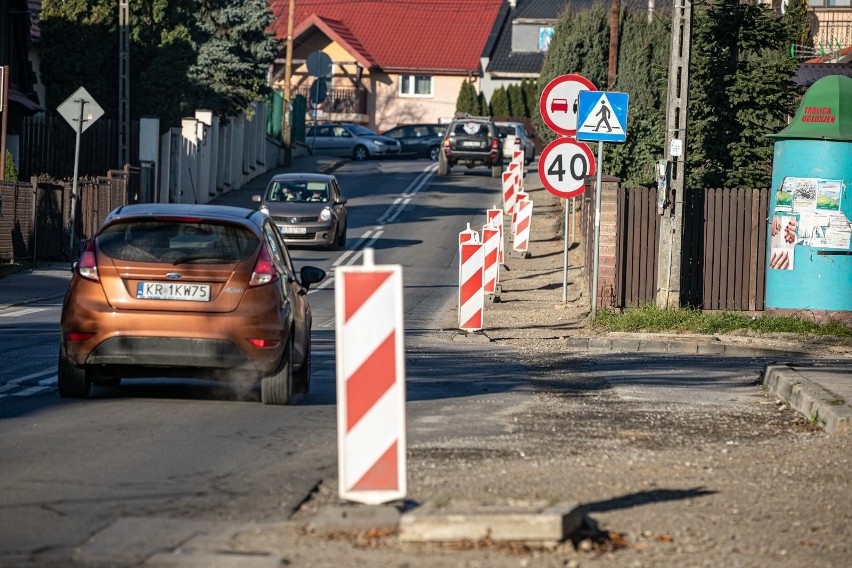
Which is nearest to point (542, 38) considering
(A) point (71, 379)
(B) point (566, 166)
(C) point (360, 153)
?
(C) point (360, 153)

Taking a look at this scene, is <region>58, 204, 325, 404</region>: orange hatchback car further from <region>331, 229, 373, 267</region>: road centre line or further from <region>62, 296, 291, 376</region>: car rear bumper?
<region>331, 229, 373, 267</region>: road centre line

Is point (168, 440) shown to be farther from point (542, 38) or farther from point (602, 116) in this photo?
point (542, 38)

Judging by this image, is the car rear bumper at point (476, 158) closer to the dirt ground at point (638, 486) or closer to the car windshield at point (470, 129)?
the car windshield at point (470, 129)

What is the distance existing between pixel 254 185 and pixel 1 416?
41436 millimetres

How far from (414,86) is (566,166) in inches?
2686

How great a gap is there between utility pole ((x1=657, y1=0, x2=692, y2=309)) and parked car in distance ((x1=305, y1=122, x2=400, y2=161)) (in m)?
46.4

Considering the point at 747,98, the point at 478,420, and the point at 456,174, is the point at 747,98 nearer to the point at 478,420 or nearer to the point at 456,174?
the point at 478,420

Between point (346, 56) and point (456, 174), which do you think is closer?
point (456, 174)

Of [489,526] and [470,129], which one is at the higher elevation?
[470,129]

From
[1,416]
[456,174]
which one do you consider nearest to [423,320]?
[1,416]

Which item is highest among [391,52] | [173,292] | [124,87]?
[391,52]

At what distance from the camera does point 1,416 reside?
1009cm

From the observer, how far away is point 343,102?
278 ft

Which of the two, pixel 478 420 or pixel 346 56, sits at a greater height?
pixel 346 56
